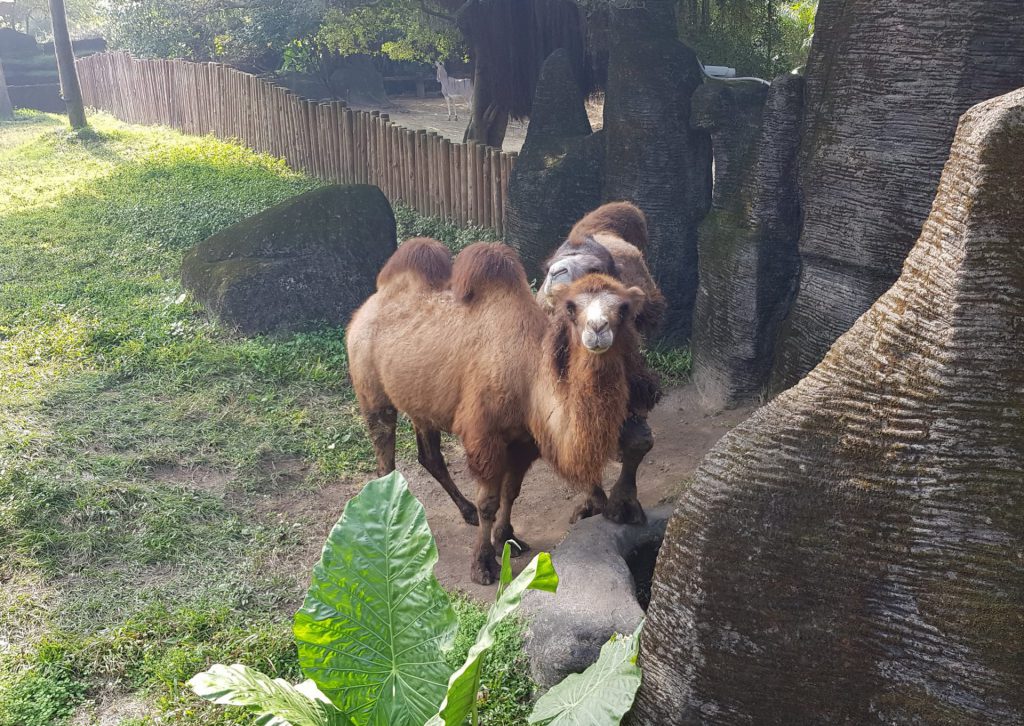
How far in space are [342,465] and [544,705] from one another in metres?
3.87

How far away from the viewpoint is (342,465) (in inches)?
261

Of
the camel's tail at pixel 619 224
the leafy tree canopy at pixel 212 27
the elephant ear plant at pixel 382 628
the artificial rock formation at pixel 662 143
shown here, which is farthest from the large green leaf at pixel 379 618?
the leafy tree canopy at pixel 212 27

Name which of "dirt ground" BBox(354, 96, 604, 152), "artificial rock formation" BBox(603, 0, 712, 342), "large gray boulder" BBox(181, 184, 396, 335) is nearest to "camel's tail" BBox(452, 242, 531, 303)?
"artificial rock formation" BBox(603, 0, 712, 342)

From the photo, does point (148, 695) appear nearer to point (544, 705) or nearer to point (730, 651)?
point (544, 705)

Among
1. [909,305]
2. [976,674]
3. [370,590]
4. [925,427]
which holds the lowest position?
[370,590]

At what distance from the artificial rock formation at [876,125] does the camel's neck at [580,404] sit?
1.75 m

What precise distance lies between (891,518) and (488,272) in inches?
123

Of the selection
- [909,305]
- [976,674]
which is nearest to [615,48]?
[909,305]

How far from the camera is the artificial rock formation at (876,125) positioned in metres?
4.68

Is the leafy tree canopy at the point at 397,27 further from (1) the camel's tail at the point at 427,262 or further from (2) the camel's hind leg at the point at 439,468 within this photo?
(2) the camel's hind leg at the point at 439,468

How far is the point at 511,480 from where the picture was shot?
5301mm

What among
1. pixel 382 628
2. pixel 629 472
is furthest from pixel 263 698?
pixel 629 472

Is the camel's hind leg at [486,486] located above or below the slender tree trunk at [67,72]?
below

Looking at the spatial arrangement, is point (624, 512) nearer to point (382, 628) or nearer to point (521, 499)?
point (521, 499)
